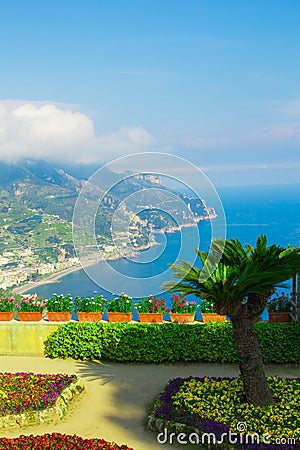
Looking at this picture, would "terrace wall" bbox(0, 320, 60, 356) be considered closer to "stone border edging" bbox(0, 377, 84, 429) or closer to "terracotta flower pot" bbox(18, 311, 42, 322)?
"terracotta flower pot" bbox(18, 311, 42, 322)

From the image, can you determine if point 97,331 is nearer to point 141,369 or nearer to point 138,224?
point 141,369

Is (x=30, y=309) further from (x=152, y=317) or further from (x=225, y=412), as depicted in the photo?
(x=225, y=412)

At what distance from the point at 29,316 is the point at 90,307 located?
1.17 m

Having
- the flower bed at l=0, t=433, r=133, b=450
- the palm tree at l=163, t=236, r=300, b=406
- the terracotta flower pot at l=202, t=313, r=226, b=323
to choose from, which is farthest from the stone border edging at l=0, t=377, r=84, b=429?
the terracotta flower pot at l=202, t=313, r=226, b=323

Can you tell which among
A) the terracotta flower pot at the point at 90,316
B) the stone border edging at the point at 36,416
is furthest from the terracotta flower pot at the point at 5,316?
the stone border edging at the point at 36,416

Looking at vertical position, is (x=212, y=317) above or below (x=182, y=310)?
below

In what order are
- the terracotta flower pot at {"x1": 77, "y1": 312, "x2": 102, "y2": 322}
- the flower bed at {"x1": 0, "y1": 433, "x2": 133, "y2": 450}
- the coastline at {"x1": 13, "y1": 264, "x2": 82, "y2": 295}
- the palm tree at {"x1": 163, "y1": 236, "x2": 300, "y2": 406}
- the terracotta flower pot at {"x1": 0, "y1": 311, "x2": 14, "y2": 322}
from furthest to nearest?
the coastline at {"x1": 13, "y1": 264, "x2": 82, "y2": 295} → the terracotta flower pot at {"x1": 0, "y1": 311, "x2": 14, "y2": 322} → the terracotta flower pot at {"x1": 77, "y1": 312, "x2": 102, "y2": 322} → the palm tree at {"x1": 163, "y1": 236, "x2": 300, "y2": 406} → the flower bed at {"x1": 0, "y1": 433, "x2": 133, "y2": 450}

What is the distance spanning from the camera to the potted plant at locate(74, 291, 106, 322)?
33.0 feet

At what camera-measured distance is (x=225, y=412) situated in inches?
254

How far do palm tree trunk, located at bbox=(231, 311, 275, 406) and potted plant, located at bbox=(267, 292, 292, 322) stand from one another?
3168 millimetres

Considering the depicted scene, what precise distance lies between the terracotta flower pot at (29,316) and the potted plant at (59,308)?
0.62 feet

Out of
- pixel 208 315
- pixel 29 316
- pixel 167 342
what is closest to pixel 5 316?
pixel 29 316

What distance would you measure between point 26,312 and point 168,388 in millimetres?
3821

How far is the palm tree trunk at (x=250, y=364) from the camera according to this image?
259 inches
